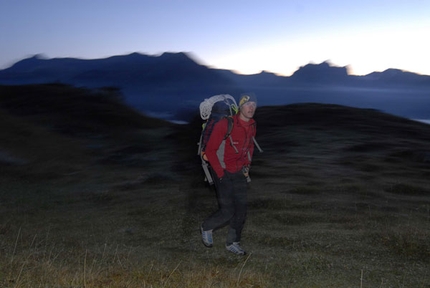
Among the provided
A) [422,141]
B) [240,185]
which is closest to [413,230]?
[240,185]

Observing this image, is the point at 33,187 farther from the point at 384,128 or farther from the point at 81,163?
the point at 384,128

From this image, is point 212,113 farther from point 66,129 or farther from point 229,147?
point 66,129

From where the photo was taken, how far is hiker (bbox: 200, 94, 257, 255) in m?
7.04

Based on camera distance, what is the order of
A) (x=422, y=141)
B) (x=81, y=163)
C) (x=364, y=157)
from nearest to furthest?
1. (x=364, y=157)
2. (x=81, y=163)
3. (x=422, y=141)

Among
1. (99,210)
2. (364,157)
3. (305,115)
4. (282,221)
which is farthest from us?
(305,115)

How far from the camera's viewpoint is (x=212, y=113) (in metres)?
7.32

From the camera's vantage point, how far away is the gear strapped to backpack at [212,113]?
7078mm

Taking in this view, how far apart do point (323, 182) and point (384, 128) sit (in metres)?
16.6

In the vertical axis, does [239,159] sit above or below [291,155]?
above

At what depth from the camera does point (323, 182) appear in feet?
51.2

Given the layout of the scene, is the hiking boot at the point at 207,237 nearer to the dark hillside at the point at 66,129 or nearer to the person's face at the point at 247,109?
the person's face at the point at 247,109

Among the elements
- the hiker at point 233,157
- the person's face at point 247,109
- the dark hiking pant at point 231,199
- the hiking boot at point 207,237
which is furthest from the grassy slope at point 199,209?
the person's face at point 247,109

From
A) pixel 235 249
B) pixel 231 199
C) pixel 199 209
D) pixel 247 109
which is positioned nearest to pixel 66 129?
pixel 199 209

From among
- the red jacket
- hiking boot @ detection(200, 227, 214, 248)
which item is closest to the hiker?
the red jacket
